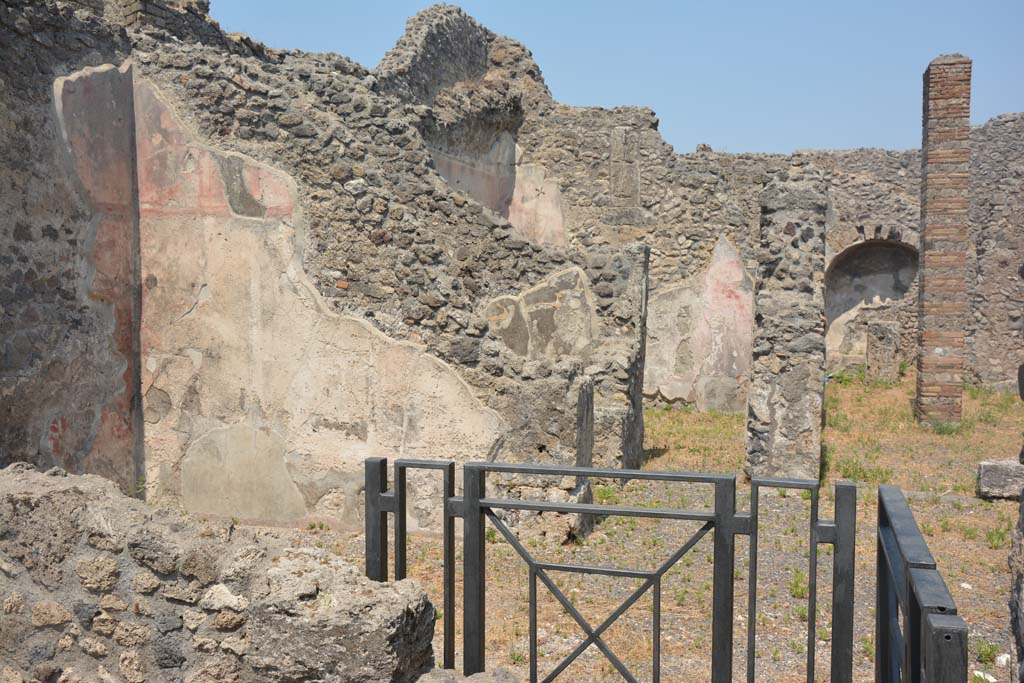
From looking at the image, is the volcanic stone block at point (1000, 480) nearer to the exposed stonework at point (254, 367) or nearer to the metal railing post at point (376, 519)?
the exposed stonework at point (254, 367)

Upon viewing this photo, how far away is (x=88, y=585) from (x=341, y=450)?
118 inches

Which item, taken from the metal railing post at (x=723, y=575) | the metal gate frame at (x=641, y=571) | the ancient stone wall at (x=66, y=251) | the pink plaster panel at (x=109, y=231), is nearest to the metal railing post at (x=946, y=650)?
the metal gate frame at (x=641, y=571)

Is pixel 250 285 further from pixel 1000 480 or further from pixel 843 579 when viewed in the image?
pixel 1000 480

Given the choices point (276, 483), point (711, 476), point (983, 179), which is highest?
point (983, 179)

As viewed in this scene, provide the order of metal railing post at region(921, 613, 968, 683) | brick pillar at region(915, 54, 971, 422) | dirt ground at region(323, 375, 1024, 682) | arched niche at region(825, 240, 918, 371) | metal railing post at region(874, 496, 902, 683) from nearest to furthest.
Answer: metal railing post at region(921, 613, 968, 683) < metal railing post at region(874, 496, 902, 683) < dirt ground at region(323, 375, 1024, 682) < brick pillar at region(915, 54, 971, 422) < arched niche at region(825, 240, 918, 371)

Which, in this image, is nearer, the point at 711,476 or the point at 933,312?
the point at 711,476

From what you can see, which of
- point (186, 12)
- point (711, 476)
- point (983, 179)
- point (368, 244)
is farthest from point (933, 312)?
point (711, 476)

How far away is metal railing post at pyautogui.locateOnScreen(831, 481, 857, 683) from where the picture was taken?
2762mm

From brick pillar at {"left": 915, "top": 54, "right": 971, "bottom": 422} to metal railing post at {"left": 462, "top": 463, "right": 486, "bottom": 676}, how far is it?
10.0 metres

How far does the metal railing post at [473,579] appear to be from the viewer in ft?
10.4

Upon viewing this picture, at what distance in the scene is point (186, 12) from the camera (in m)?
7.87

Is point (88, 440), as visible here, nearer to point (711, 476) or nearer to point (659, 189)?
point (711, 476)

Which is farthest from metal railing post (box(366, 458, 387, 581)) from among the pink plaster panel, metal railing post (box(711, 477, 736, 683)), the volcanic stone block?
the volcanic stone block

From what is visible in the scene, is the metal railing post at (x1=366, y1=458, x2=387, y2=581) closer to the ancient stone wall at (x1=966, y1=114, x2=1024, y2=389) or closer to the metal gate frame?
the metal gate frame
